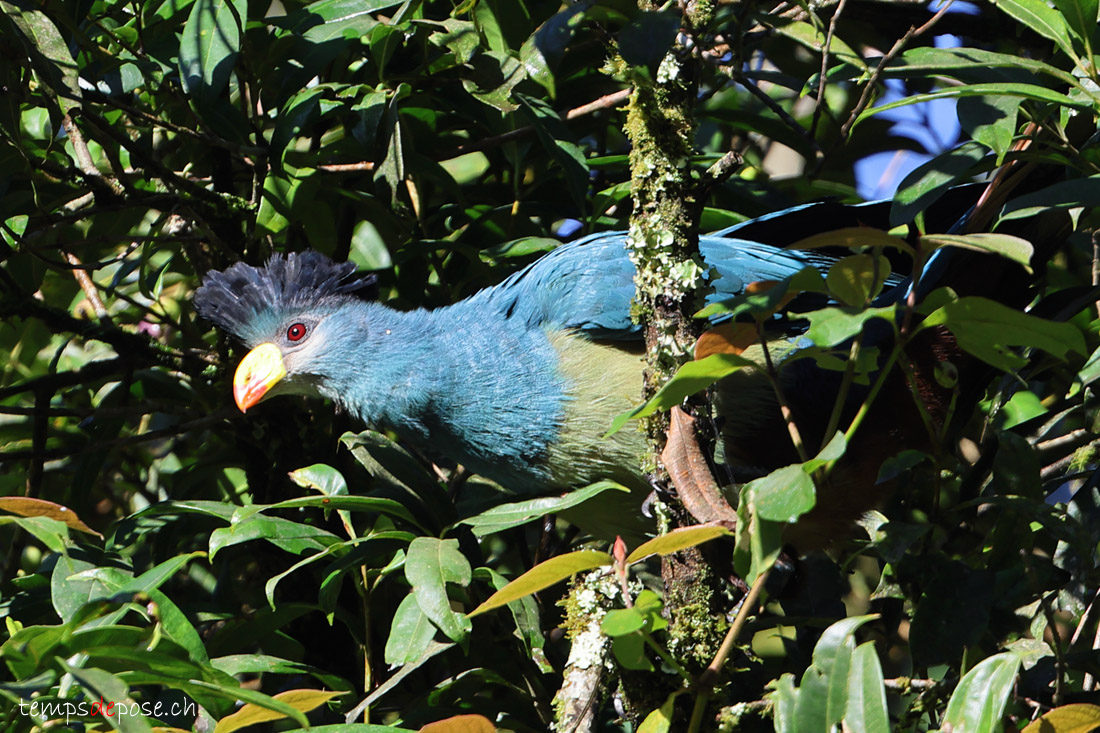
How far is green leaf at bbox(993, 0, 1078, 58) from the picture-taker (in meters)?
1.78

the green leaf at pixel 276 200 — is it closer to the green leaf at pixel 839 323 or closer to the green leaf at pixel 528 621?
the green leaf at pixel 528 621

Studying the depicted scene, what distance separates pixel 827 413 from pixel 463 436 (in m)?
0.95

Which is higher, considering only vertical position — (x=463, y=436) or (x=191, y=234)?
(x=191, y=234)

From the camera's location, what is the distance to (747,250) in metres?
2.84

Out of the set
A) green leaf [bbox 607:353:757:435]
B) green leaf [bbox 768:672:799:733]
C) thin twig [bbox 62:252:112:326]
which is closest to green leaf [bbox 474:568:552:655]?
green leaf [bbox 768:672:799:733]

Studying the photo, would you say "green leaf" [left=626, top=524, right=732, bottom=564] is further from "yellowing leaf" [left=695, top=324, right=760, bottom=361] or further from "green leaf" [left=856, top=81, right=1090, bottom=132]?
"green leaf" [left=856, top=81, right=1090, bottom=132]

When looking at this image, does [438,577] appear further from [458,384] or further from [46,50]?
[46,50]

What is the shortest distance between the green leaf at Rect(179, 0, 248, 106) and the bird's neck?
2.81 feet

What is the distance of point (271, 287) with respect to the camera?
2949 millimetres

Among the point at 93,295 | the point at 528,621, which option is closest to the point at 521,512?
the point at 528,621

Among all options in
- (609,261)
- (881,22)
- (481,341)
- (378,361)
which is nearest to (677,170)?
(609,261)

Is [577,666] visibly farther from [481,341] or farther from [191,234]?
[191,234]

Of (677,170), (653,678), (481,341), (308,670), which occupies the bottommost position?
(308,670)

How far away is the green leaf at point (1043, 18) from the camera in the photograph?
1.78m
